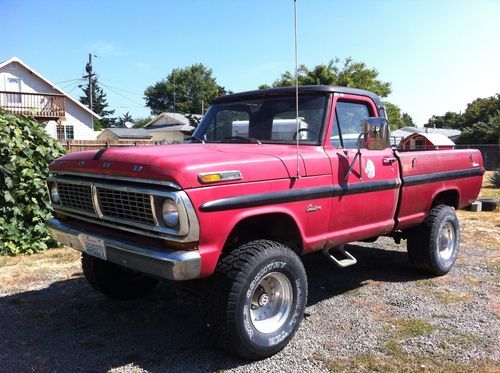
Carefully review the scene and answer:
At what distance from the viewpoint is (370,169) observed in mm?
4410

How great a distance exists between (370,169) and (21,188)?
4.60m

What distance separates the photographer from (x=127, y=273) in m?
4.62

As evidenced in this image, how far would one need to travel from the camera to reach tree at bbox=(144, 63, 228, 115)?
84.7 metres

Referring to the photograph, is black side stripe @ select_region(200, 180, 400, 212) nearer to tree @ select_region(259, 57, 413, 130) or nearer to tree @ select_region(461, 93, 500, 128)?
tree @ select_region(259, 57, 413, 130)

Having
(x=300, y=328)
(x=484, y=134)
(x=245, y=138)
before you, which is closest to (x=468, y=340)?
(x=300, y=328)

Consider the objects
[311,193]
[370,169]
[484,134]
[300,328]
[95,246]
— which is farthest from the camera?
[484,134]

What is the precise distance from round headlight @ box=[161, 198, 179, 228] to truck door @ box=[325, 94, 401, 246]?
154cm

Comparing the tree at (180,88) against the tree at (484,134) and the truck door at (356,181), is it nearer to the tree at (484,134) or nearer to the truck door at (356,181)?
the tree at (484,134)

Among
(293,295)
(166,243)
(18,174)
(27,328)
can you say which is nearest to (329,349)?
(293,295)

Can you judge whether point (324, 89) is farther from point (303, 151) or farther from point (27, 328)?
point (27, 328)

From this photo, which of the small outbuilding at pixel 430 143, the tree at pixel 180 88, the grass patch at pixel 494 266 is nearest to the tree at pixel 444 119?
the tree at pixel 180 88

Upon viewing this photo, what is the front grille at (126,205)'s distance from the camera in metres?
3.16

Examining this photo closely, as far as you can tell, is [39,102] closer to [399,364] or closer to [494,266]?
[494,266]

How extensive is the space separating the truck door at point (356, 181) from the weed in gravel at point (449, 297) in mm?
898
